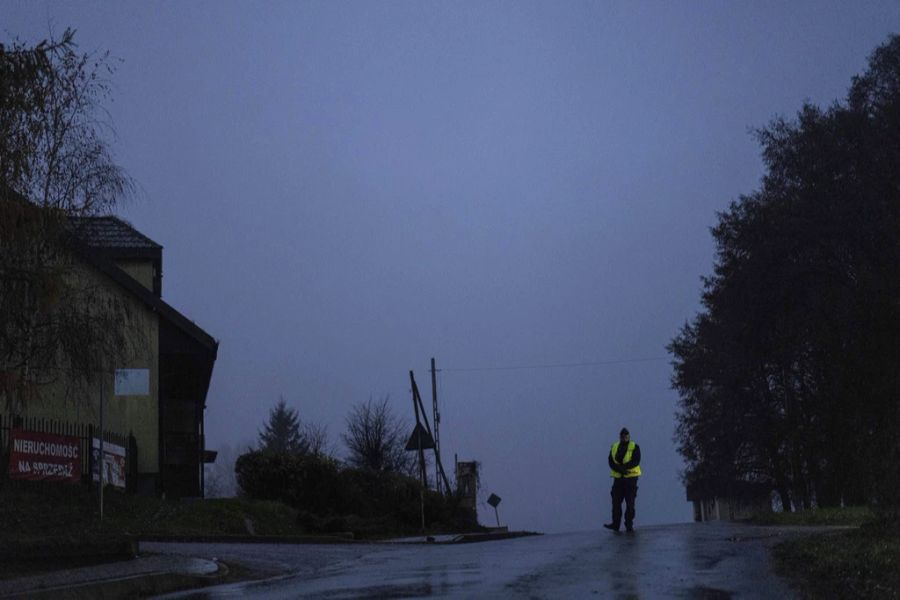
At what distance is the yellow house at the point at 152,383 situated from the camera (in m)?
34.9

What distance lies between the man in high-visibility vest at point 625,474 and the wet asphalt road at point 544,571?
3705 millimetres

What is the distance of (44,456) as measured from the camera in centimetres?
2578

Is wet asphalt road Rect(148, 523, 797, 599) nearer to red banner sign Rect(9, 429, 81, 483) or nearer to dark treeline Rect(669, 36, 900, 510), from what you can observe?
red banner sign Rect(9, 429, 81, 483)

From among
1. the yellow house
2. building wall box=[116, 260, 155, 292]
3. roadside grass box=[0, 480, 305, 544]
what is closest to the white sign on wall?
the yellow house

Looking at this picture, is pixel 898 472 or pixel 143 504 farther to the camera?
pixel 143 504

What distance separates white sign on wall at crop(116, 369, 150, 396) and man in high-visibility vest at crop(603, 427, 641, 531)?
66.6 feet

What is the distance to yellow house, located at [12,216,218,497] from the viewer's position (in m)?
34.9

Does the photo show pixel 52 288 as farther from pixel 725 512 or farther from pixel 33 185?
pixel 725 512

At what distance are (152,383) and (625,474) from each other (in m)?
20.7

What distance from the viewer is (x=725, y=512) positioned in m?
70.9

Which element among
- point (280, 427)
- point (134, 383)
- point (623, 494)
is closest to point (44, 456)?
point (623, 494)

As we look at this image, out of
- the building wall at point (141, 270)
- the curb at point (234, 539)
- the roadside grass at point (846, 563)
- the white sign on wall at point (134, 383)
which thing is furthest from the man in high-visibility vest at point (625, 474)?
the building wall at point (141, 270)

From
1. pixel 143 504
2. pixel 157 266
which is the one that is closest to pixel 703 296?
pixel 157 266

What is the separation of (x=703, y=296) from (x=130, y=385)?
21.5m
